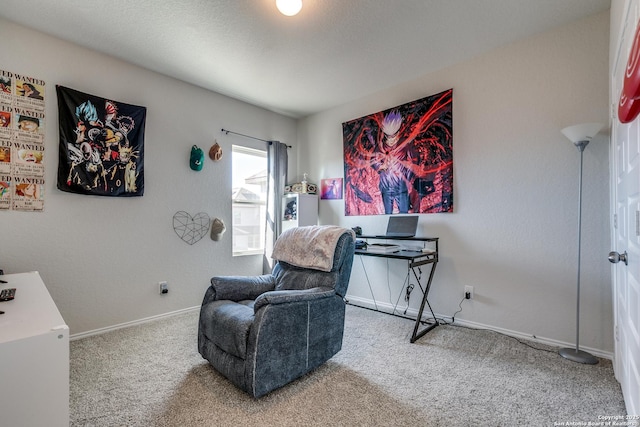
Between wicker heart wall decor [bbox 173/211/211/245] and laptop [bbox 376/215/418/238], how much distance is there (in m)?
2.05

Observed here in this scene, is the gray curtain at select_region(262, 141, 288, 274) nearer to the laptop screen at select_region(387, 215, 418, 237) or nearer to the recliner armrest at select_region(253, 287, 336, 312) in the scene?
the laptop screen at select_region(387, 215, 418, 237)

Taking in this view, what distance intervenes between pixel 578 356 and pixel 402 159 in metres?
2.19

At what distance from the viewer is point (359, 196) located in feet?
12.0

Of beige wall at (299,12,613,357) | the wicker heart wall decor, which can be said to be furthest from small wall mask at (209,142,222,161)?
beige wall at (299,12,613,357)

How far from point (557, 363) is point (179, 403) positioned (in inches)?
97.9

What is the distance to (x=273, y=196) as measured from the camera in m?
3.99

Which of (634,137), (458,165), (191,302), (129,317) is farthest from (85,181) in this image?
(634,137)

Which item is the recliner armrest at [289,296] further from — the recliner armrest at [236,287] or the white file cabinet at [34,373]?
the white file cabinet at [34,373]

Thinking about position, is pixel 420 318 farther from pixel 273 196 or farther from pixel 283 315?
pixel 273 196

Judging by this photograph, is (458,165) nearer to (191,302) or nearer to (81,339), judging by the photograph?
(191,302)

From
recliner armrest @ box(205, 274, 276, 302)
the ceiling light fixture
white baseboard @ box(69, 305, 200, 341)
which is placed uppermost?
the ceiling light fixture

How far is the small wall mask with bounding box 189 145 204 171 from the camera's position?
3.27 meters

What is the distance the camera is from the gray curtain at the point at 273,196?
3924mm

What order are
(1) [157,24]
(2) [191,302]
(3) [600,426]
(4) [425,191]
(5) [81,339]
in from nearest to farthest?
(3) [600,426] → (1) [157,24] → (5) [81,339] → (4) [425,191] → (2) [191,302]
